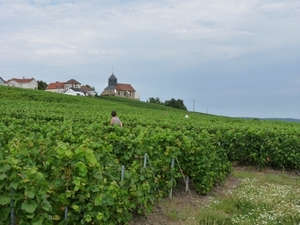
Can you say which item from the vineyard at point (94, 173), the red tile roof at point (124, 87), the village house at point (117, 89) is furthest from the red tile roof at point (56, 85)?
the vineyard at point (94, 173)

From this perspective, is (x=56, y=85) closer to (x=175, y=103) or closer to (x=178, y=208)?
(x=175, y=103)

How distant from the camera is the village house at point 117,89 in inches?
5295

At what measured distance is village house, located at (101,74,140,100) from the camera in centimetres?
13450

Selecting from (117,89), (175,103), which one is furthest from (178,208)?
(117,89)

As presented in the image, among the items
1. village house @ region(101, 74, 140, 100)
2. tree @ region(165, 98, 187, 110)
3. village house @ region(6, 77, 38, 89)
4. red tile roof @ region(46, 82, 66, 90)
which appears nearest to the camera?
tree @ region(165, 98, 187, 110)

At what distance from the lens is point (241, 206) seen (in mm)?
7680

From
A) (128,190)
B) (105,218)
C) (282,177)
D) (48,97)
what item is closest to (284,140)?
(282,177)

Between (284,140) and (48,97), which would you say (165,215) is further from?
(48,97)

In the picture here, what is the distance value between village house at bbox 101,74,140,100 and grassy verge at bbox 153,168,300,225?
411 feet

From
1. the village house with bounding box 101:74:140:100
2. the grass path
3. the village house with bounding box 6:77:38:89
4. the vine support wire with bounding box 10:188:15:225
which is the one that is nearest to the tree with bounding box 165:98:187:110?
the village house with bounding box 101:74:140:100

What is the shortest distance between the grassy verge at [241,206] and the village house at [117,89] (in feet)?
411

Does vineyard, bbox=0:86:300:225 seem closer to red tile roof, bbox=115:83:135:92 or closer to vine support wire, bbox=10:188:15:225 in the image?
vine support wire, bbox=10:188:15:225

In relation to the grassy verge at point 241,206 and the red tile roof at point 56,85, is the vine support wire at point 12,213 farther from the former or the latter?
the red tile roof at point 56,85

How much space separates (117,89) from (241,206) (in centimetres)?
12787
